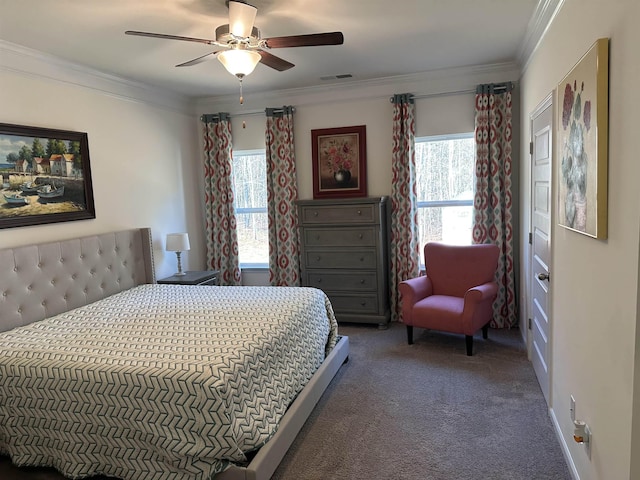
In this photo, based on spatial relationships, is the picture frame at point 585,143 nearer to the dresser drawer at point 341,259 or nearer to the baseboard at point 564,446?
the baseboard at point 564,446

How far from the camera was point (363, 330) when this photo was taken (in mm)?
4891

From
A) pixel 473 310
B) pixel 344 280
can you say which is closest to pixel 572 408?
pixel 473 310

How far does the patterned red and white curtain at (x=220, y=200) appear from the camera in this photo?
562 cm

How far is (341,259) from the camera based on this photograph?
16.4 ft

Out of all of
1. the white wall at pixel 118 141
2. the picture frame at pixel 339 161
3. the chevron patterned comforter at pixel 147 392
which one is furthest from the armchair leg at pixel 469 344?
the white wall at pixel 118 141

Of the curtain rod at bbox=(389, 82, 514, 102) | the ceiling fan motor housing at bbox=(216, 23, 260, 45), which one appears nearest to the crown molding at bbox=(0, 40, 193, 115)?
the ceiling fan motor housing at bbox=(216, 23, 260, 45)

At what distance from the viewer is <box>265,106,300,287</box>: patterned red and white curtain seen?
538 cm

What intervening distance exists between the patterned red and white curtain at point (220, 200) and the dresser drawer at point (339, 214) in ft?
3.79

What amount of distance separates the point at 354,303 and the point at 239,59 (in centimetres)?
306

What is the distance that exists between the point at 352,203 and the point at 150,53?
246 cm

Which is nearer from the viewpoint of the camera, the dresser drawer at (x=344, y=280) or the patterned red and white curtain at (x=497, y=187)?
the patterned red and white curtain at (x=497, y=187)

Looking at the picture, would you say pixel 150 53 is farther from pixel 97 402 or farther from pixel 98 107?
pixel 97 402

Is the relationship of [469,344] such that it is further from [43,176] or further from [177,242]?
[43,176]

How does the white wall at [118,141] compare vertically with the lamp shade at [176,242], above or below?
above
